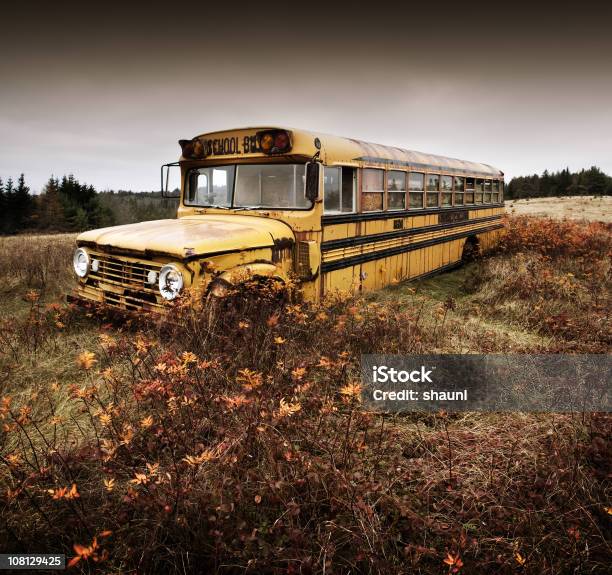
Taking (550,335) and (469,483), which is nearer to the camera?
(469,483)

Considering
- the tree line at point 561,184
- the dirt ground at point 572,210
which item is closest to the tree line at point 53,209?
the dirt ground at point 572,210

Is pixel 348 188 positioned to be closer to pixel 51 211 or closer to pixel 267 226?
pixel 267 226

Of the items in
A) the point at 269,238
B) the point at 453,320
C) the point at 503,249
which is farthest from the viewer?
the point at 503,249

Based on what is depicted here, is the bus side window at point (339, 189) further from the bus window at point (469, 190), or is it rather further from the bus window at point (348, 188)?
the bus window at point (469, 190)

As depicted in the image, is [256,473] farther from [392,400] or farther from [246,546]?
[392,400]

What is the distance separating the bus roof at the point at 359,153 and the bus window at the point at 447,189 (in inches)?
6.3

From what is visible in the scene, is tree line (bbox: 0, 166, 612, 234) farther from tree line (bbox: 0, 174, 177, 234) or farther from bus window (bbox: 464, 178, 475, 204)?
bus window (bbox: 464, 178, 475, 204)

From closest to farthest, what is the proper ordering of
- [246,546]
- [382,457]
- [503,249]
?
[246,546] → [382,457] → [503,249]

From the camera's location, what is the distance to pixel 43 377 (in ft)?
11.8

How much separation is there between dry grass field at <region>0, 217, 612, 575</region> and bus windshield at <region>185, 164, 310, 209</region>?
59.8 inches

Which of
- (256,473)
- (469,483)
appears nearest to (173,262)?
(256,473)

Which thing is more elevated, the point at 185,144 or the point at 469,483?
the point at 185,144

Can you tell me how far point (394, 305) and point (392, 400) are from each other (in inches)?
93.1

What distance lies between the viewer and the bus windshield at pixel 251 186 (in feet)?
15.9
